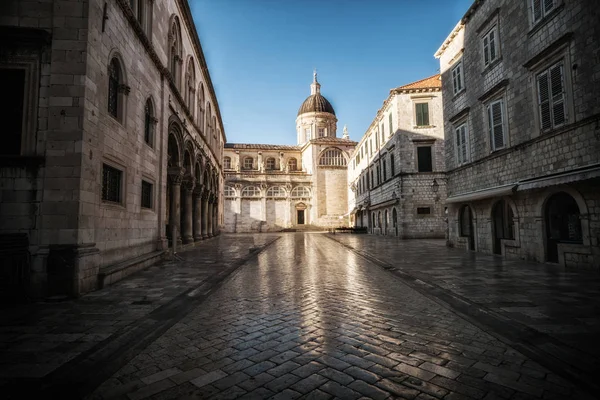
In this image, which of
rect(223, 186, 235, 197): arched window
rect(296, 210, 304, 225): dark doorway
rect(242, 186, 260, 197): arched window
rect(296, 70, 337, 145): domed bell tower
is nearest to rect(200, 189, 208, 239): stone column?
rect(223, 186, 235, 197): arched window

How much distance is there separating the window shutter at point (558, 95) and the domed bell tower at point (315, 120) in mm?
47757

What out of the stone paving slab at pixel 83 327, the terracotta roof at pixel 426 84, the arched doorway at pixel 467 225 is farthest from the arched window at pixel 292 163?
the stone paving slab at pixel 83 327

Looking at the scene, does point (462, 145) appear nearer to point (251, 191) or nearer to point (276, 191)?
point (276, 191)

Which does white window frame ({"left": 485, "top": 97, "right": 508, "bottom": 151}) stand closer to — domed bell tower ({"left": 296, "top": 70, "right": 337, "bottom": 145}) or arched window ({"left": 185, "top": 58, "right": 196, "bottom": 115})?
arched window ({"left": 185, "top": 58, "right": 196, "bottom": 115})

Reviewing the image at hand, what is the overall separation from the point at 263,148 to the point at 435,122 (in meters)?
34.7

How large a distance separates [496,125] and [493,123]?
8.5 inches

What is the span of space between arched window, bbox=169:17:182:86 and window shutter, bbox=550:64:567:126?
47.9 ft

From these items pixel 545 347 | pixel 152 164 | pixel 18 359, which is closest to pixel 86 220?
pixel 18 359

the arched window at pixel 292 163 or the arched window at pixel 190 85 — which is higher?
the arched window at pixel 292 163

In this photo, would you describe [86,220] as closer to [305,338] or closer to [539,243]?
[305,338]

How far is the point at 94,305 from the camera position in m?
5.79

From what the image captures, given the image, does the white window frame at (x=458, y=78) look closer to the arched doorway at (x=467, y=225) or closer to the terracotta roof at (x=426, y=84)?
the arched doorway at (x=467, y=225)

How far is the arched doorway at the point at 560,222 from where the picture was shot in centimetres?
966

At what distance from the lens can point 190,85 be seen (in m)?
19.5
